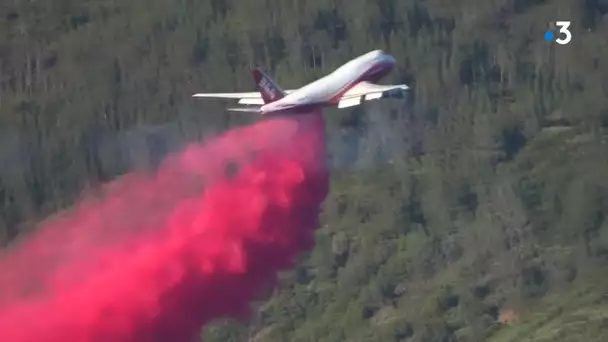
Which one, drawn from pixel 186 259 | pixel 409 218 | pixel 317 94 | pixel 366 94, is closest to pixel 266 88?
pixel 317 94

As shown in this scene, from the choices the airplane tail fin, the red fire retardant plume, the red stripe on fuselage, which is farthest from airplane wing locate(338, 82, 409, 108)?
the airplane tail fin

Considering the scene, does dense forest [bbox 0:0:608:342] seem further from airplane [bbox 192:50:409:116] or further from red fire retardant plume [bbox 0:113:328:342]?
red fire retardant plume [bbox 0:113:328:342]

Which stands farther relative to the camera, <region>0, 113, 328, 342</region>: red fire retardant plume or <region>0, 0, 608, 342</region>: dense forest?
<region>0, 0, 608, 342</region>: dense forest

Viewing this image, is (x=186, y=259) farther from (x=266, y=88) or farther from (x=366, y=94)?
(x=366, y=94)

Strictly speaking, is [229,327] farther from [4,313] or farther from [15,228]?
[4,313]

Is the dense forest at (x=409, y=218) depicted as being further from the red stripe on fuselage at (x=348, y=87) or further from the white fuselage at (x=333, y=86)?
the white fuselage at (x=333, y=86)

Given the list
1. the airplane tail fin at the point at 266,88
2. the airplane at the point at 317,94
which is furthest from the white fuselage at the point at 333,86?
the airplane tail fin at the point at 266,88

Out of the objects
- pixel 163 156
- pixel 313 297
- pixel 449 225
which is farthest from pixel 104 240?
pixel 449 225
